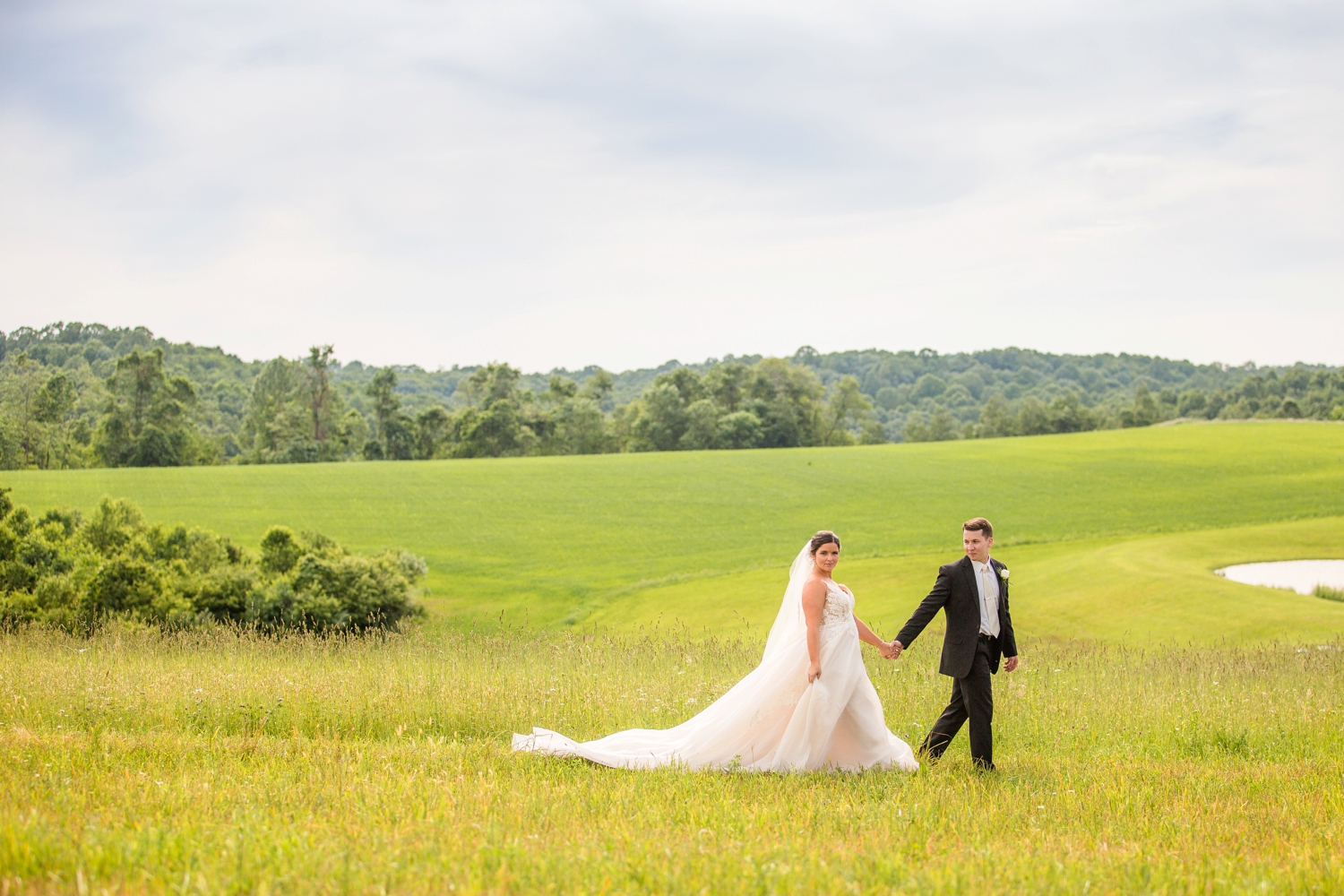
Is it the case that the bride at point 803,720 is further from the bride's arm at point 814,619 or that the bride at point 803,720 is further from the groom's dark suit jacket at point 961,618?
the groom's dark suit jacket at point 961,618

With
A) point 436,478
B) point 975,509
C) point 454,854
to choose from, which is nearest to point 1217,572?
point 975,509

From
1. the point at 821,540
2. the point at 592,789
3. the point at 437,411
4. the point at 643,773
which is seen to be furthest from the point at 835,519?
the point at 437,411

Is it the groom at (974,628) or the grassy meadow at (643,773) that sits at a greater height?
the groom at (974,628)

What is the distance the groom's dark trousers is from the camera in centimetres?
825

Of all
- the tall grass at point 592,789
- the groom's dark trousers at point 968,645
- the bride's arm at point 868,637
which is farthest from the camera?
the bride's arm at point 868,637

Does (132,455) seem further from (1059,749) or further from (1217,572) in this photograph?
(1059,749)

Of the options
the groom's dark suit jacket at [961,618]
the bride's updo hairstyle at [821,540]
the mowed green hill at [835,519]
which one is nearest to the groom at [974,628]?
the groom's dark suit jacket at [961,618]

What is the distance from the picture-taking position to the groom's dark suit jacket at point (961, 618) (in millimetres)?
8273

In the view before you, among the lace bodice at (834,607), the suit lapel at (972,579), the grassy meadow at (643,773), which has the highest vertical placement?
the suit lapel at (972,579)

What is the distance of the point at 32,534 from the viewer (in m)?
25.2

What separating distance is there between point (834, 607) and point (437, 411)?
104m

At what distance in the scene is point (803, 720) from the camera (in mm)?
8375

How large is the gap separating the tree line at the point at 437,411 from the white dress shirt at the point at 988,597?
310 feet

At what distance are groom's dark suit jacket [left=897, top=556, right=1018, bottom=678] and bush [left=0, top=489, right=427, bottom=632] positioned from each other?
16030 mm
